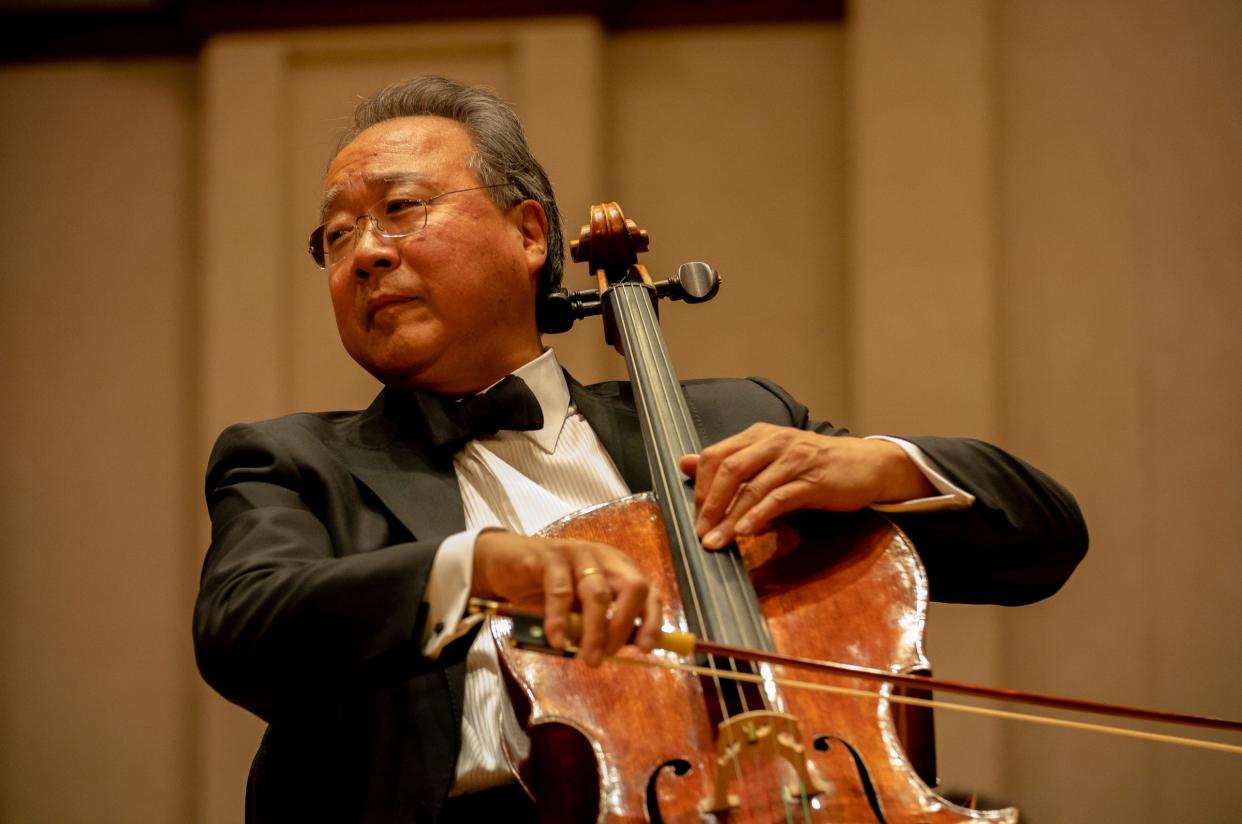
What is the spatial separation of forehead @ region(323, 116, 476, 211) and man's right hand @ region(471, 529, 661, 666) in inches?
36.1

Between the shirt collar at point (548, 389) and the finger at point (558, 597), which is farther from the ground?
the shirt collar at point (548, 389)

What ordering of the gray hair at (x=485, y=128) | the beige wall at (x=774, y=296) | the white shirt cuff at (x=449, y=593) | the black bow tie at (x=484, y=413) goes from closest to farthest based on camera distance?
the white shirt cuff at (x=449, y=593)
the black bow tie at (x=484, y=413)
the gray hair at (x=485, y=128)
the beige wall at (x=774, y=296)

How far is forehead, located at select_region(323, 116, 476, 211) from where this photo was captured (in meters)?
1.84

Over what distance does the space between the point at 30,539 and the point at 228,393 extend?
58 cm

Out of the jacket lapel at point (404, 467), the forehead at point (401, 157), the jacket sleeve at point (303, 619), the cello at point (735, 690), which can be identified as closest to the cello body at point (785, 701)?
the cello at point (735, 690)

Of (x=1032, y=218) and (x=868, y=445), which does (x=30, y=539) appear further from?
(x=1032, y=218)

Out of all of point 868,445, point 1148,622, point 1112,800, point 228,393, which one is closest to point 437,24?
point 228,393

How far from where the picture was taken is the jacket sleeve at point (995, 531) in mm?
1536

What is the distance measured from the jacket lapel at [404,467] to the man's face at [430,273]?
75 mm

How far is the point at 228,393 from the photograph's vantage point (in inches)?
109

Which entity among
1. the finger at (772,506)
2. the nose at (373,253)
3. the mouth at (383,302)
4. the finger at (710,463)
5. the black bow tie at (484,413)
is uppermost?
the nose at (373,253)

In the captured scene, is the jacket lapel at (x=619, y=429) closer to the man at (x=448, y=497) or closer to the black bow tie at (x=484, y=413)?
the man at (x=448, y=497)

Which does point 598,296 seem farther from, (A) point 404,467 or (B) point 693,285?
(A) point 404,467

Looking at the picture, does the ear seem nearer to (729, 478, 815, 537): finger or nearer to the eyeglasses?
the eyeglasses
